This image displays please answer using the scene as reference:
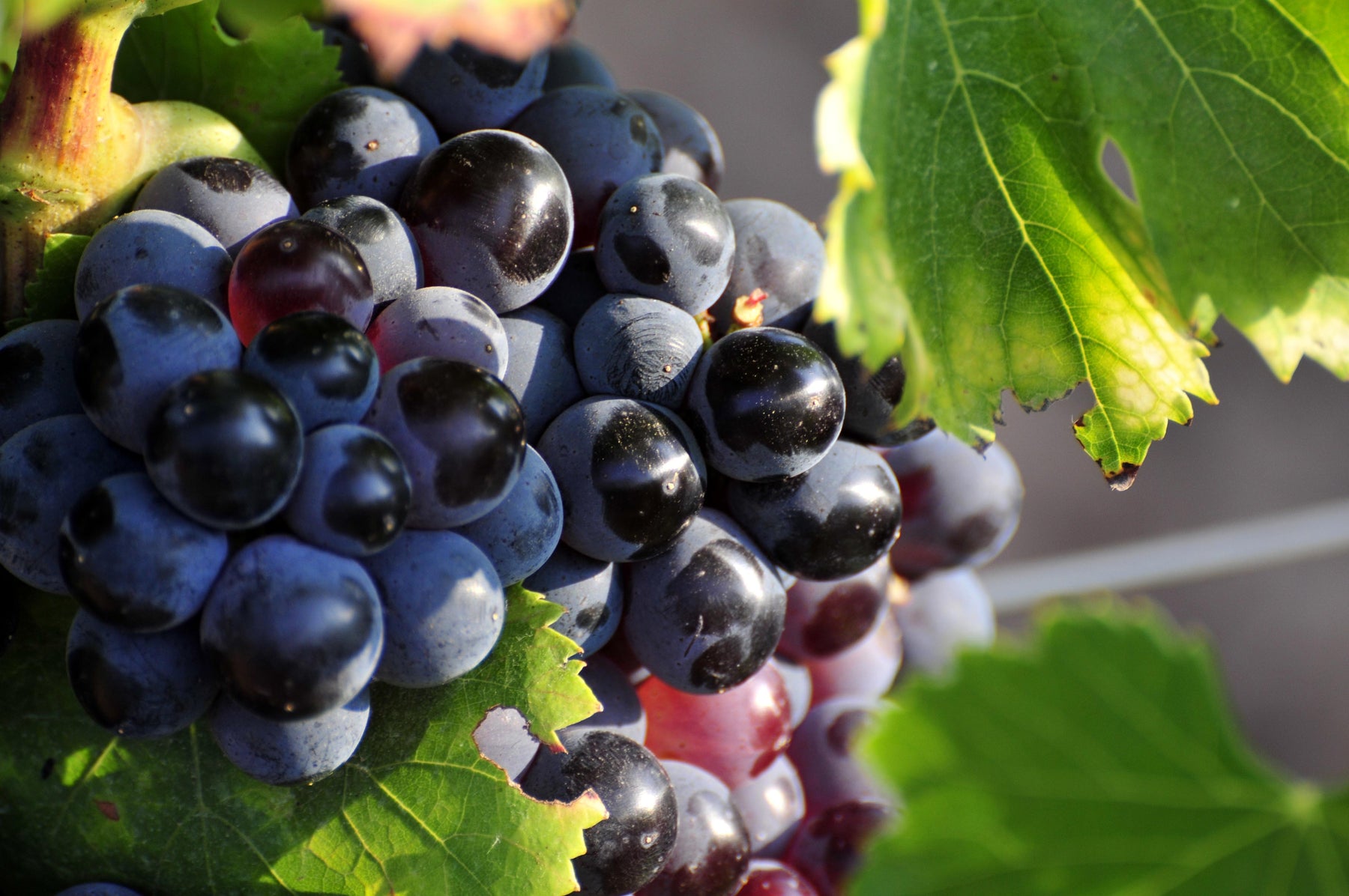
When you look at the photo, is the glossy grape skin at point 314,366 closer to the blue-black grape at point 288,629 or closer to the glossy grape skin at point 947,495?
the blue-black grape at point 288,629

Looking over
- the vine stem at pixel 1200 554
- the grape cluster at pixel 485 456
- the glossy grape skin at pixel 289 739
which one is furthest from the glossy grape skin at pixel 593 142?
the vine stem at pixel 1200 554

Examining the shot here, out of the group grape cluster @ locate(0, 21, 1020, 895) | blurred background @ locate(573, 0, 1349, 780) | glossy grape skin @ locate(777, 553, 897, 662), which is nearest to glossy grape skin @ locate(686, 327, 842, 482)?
grape cluster @ locate(0, 21, 1020, 895)

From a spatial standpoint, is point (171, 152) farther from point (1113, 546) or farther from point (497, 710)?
point (1113, 546)

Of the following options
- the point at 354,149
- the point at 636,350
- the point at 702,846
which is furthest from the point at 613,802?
the point at 354,149

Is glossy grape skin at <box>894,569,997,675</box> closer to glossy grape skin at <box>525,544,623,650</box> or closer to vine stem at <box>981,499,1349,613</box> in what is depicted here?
glossy grape skin at <box>525,544,623,650</box>

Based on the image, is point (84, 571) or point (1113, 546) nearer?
point (84, 571)

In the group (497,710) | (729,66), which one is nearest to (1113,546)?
(729,66)
